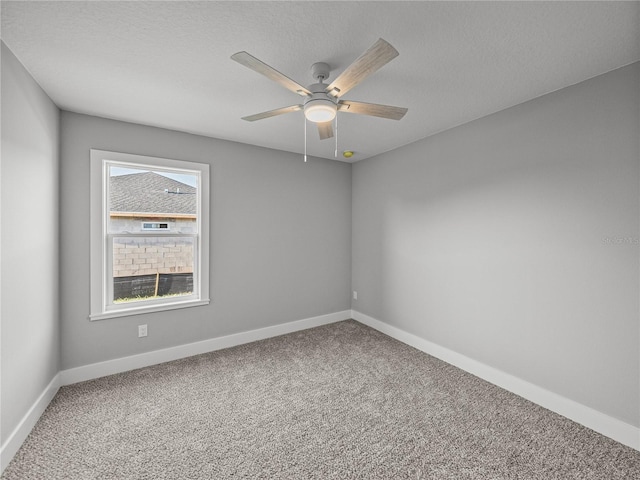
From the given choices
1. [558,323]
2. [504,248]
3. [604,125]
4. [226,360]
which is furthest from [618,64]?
[226,360]

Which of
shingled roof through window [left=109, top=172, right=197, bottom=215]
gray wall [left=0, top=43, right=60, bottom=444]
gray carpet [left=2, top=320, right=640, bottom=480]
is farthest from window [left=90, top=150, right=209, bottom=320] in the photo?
gray carpet [left=2, top=320, right=640, bottom=480]

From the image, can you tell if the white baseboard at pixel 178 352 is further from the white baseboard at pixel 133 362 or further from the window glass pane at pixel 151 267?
the window glass pane at pixel 151 267

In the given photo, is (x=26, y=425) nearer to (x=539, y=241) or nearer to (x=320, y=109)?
(x=320, y=109)

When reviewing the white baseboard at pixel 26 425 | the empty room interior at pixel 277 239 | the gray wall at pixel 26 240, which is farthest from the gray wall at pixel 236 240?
the white baseboard at pixel 26 425

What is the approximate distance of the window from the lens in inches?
106

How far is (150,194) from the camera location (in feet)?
9.70

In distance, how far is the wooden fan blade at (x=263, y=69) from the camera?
4.41 ft

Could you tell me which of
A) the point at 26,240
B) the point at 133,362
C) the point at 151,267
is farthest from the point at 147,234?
the point at 133,362

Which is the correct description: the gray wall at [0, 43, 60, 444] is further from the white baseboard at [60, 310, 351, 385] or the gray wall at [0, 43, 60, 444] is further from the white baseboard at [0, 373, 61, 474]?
the white baseboard at [60, 310, 351, 385]

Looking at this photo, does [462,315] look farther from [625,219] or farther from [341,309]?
[341,309]

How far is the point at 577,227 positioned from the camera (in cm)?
209

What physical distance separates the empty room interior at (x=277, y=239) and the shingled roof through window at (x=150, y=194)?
2 cm

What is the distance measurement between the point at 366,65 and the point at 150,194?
253cm

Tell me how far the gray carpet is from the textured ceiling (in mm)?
2448
